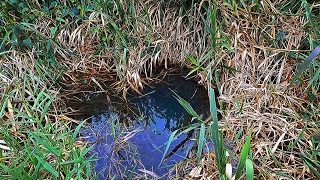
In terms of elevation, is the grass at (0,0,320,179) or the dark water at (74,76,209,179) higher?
the grass at (0,0,320,179)

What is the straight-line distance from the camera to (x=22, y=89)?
214 cm

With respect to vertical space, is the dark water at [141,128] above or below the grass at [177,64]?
below

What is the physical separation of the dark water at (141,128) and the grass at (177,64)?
9 centimetres

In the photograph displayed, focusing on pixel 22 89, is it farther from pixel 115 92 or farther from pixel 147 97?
pixel 147 97

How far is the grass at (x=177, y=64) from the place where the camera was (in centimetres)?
183

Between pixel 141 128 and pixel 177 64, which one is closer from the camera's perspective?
pixel 141 128

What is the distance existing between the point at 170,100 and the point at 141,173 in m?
0.64

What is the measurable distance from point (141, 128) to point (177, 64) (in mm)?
657

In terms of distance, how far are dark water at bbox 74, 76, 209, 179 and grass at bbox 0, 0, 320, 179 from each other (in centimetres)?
9

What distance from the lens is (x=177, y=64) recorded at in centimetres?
258

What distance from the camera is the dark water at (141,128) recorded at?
1892 millimetres

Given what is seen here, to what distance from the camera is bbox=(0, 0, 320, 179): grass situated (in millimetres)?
1830

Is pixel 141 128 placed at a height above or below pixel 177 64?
below

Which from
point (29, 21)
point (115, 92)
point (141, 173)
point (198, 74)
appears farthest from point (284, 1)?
point (29, 21)
